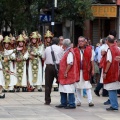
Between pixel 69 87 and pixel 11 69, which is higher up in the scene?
pixel 11 69

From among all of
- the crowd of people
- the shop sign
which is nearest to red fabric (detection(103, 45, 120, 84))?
the crowd of people

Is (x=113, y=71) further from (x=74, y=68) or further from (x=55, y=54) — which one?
(x=55, y=54)

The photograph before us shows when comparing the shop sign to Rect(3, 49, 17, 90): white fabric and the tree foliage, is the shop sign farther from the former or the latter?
Rect(3, 49, 17, 90): white fabric

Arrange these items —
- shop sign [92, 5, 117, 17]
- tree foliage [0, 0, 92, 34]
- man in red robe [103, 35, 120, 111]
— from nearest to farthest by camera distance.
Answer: man in red robe [103, 35, 120, 111] < tree foliage [0, 0, 92, 34] < shop sign [92, 5, 117, 17]

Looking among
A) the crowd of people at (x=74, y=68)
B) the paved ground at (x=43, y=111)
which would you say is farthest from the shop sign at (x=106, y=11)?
the paved ground at (x=43, y=111)

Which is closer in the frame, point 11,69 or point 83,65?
point 83,65

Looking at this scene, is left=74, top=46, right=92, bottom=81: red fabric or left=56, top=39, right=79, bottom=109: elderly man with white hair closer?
left=56, top=39, right=79, bottom=109: elderly man with white hair

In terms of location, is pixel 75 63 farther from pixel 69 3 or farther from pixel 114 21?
pixel 114 21

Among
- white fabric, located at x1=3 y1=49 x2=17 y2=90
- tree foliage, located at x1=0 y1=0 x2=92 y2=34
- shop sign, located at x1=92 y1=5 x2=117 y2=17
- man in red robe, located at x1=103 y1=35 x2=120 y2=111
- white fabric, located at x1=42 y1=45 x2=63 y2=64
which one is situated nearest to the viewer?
man in red robe, located at x1=103 y1=35 x2=120 y2=111

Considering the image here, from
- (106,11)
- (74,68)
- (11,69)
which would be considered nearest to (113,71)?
(74,68)

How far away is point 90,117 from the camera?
15.0m

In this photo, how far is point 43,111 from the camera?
16.0 meters

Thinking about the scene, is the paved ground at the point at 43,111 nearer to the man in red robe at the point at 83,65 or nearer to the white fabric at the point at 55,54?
the man in red robe at the point at 83,65

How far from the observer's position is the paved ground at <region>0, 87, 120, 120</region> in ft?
48.7
